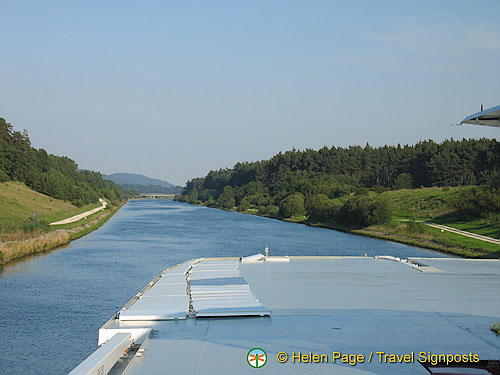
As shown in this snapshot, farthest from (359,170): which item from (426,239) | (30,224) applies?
(30,224)

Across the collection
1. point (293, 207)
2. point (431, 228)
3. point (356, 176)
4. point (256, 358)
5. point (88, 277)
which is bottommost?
point (88, 277)

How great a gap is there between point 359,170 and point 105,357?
4510 inches

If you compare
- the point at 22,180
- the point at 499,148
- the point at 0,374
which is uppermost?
the point at 499,148

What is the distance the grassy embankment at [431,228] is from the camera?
38.6 metres

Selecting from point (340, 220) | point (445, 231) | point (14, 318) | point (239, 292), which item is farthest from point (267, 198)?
point (239, 292)

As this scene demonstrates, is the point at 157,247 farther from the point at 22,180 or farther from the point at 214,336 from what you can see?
the point at 22,180

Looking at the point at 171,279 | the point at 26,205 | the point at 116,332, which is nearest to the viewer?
the point at 116,332

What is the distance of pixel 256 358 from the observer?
22.4 ft

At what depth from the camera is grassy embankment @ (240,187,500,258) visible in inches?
1518

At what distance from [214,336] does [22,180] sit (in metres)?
75.7

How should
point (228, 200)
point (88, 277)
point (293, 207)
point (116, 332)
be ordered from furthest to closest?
point (228, 200) → point (293, 207) → point (88, 277) → point (116, 332)

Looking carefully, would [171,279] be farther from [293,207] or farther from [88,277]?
[293,207]

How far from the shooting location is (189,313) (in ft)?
29.5

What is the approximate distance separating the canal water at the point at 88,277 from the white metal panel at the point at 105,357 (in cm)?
785
